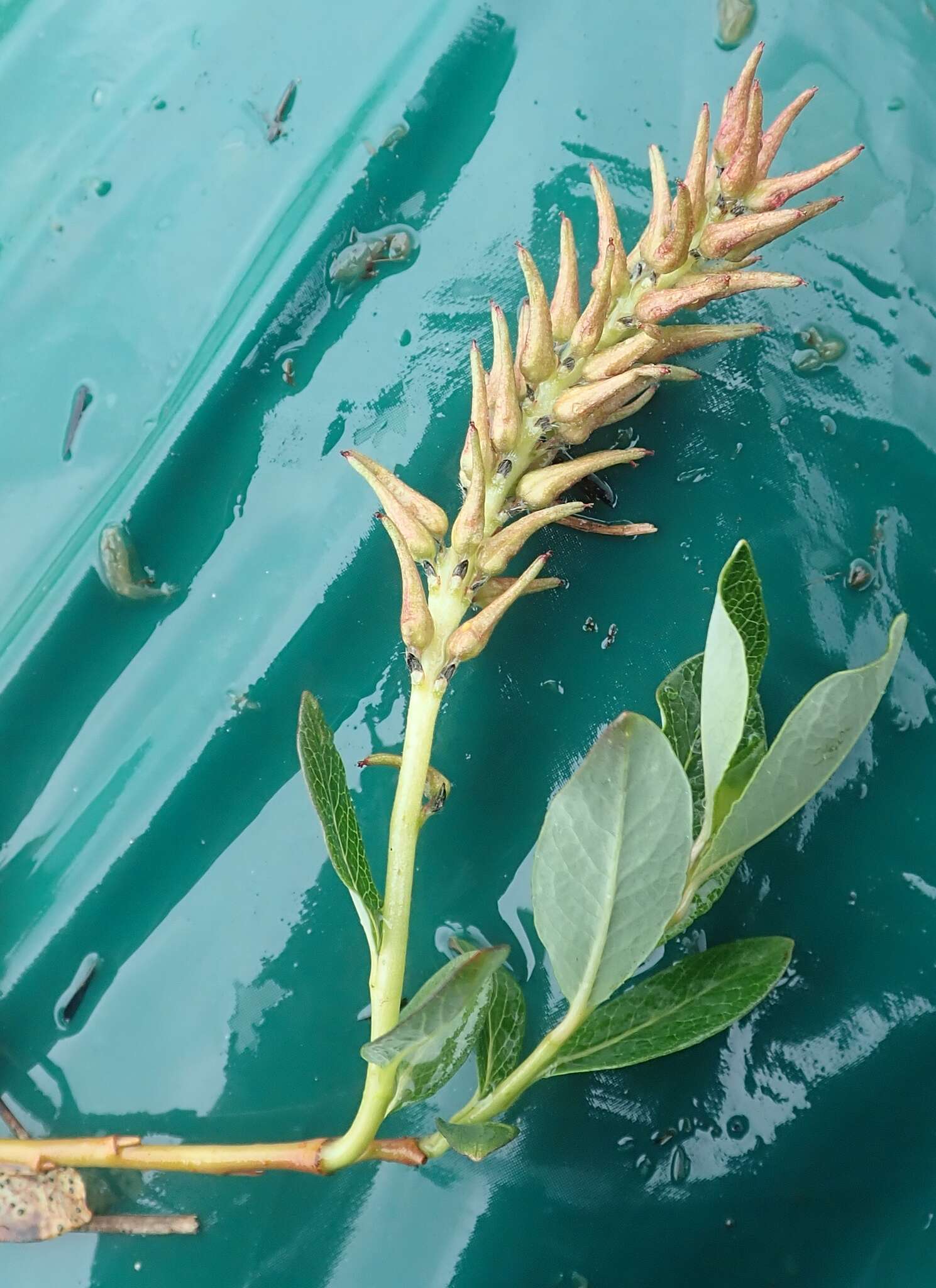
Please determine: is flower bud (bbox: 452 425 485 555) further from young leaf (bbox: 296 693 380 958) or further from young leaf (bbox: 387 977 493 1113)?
young leaf (bbox: 387 977 493 1113)

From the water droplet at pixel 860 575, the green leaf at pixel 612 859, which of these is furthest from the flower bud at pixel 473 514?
the water droplet at pixel 860 575

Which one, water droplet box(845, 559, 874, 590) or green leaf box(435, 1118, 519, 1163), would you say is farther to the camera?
water droplet box(845, 559, 874, 590)

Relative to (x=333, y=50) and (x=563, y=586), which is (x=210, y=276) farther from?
(x=563, y=586)

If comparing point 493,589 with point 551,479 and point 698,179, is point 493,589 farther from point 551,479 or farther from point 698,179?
point 698,179

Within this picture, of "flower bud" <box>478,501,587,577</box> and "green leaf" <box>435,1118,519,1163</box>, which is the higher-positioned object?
"flower bud" <box>478,501,587,577</box>

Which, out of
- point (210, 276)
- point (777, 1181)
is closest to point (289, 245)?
point (210, 276)

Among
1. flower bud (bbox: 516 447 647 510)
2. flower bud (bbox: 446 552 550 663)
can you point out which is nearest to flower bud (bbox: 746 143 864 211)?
flower bud (bbox: 516 447 647 510)
